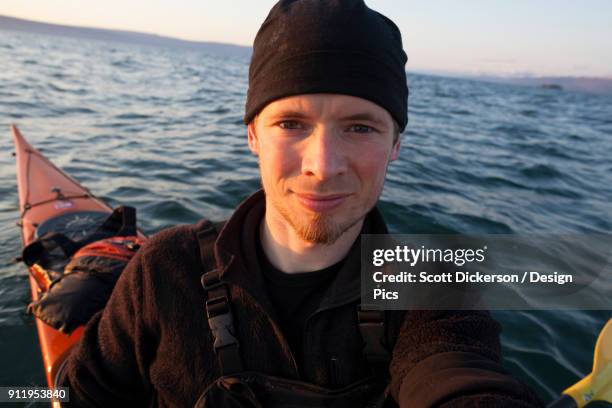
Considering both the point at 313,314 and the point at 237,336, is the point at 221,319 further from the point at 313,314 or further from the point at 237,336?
the point at 313,314

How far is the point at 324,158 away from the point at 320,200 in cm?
19

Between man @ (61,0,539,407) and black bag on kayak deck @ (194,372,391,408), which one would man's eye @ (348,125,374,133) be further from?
black bag on kayak deck @ (194,372,391,408)

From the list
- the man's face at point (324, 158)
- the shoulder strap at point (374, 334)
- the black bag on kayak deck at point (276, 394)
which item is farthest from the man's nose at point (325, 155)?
the black bag on kayak deck at point (276, 394)

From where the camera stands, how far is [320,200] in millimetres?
1704

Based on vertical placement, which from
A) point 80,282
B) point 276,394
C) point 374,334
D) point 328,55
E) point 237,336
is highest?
point 328,55

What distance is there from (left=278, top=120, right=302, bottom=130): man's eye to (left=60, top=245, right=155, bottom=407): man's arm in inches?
35.1

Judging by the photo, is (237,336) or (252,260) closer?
(237,336)

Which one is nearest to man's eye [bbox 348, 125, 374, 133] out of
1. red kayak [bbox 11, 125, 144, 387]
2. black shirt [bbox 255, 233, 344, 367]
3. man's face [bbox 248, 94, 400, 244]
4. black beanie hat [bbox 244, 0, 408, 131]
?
man's face [bbox 248, 94, 400, 244]

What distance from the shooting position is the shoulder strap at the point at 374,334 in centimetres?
171

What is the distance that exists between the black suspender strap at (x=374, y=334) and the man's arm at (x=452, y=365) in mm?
55

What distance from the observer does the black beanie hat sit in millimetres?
1665

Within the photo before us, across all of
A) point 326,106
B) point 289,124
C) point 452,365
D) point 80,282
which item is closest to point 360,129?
point 326,106

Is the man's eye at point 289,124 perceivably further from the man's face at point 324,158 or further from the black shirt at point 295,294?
the black shirt at point 295,294
